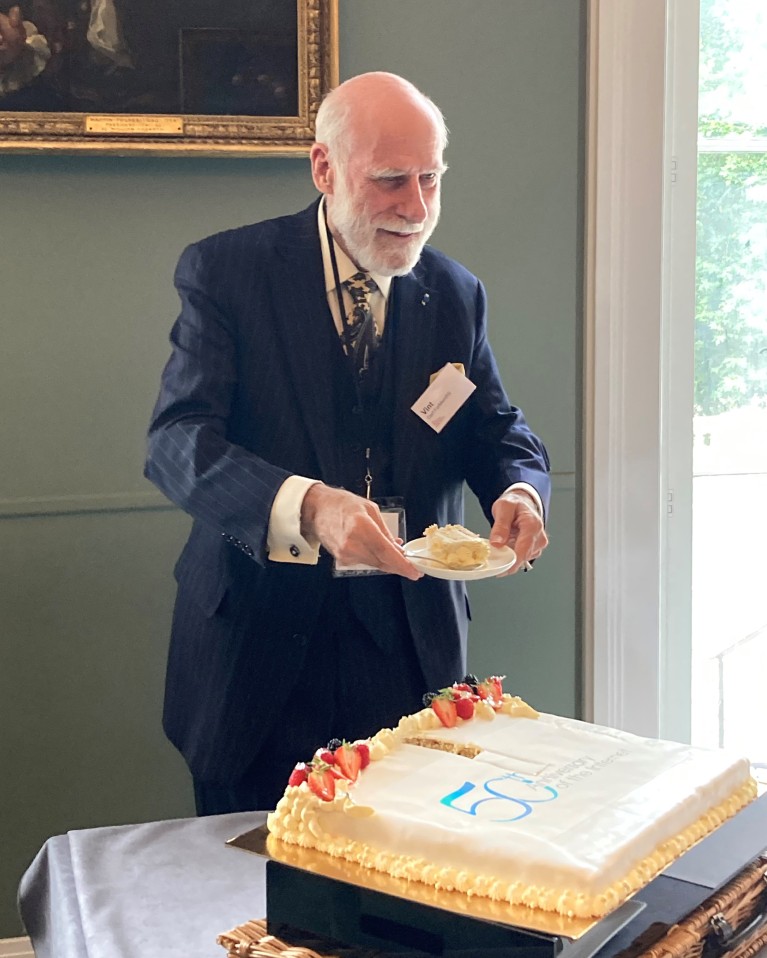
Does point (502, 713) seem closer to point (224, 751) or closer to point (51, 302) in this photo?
point (224, 751)

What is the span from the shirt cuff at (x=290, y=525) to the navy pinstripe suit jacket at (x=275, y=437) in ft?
0.87

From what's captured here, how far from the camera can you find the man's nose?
2.13 meters

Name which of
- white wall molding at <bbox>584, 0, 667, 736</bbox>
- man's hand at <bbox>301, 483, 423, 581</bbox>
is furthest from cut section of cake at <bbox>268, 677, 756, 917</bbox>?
white wall molding at <bbox>584, 0, 667, 736</bbox>

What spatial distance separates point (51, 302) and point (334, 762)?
5.49ft

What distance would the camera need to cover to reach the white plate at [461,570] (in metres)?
1.80

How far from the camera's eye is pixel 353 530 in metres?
1.77

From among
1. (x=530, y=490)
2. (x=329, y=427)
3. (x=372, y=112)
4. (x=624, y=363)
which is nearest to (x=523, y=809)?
(x=530, y=490)

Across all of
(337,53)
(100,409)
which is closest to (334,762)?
(100,409)

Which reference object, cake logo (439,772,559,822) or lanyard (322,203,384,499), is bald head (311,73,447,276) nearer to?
lanyard (322,203,384,499)

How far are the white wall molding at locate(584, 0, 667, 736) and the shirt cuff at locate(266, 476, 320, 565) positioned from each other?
1.26 meters

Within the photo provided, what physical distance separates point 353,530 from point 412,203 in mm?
706

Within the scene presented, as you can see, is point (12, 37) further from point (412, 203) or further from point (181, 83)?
point (412, 203)

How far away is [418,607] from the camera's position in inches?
87.8

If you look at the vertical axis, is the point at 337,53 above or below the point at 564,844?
above
